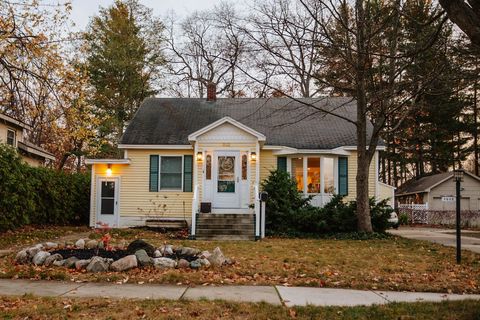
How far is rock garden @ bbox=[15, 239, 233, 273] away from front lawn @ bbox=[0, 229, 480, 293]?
20 centimetres

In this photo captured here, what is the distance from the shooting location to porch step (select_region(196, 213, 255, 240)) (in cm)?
1372

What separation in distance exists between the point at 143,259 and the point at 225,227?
21.8ft

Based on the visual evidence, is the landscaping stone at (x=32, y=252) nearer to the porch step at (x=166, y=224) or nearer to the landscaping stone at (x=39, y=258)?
the landscaping stone at (x=39, y=258)

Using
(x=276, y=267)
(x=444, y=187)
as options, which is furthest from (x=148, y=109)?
(x=444, y=187)

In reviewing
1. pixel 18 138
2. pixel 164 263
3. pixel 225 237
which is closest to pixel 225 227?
pixel 225 237

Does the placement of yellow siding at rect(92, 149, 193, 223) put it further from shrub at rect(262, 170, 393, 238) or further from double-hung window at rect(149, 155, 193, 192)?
shrub at rect(262, 170, 393, 238)

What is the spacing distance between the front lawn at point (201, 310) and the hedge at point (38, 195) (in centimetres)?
912

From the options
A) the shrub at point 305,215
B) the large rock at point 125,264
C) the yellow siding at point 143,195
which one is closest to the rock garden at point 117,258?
the large rock at point 125,264

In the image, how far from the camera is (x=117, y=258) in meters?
8.07

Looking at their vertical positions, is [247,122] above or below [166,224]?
above

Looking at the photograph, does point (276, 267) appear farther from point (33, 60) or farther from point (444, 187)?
point (444, 187)

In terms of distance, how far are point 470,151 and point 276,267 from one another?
3086 centimetres

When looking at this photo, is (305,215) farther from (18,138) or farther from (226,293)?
(18,138)

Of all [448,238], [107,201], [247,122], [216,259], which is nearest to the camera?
[216,259]
